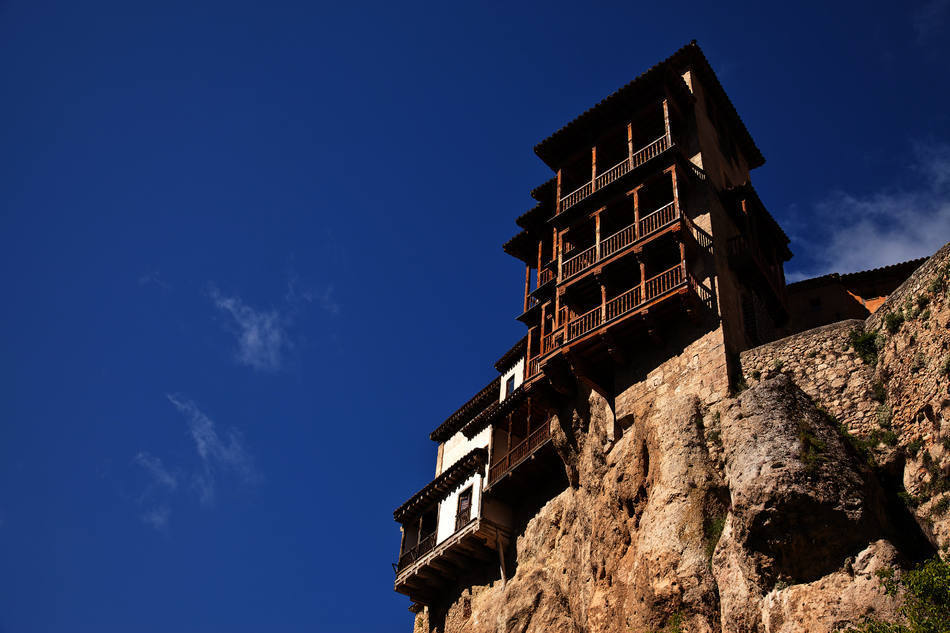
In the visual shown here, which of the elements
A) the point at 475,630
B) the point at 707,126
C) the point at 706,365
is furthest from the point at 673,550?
the point at 707,126

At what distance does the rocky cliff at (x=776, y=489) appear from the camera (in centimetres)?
2012

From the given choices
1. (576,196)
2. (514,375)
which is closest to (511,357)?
(514,375)

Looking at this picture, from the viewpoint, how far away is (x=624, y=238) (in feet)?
105

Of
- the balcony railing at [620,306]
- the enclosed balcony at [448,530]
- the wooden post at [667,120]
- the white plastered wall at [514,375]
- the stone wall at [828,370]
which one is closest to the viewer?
the stone wall at [828,370]

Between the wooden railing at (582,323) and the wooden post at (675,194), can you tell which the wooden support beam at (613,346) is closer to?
the wooden railing at (582,323)

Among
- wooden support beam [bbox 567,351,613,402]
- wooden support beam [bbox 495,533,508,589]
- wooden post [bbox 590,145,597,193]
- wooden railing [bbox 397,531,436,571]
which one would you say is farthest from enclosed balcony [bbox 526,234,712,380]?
wooden railing [bbox 397,531,436,571]

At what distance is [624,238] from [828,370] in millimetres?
9544

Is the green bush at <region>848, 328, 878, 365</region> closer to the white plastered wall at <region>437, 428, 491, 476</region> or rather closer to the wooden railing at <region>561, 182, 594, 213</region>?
the wooden railing at <region>561, 182, 594, 213</region>

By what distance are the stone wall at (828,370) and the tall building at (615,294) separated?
1.20 m

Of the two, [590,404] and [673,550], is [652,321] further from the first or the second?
[673,550]

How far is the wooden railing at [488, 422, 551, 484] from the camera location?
3353cm

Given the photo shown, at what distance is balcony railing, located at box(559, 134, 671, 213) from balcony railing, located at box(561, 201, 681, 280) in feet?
7.19

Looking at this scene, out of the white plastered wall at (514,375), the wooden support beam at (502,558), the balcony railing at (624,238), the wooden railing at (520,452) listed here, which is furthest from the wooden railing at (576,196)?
the wooden support beam at (502,558)

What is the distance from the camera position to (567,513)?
1200 inches
